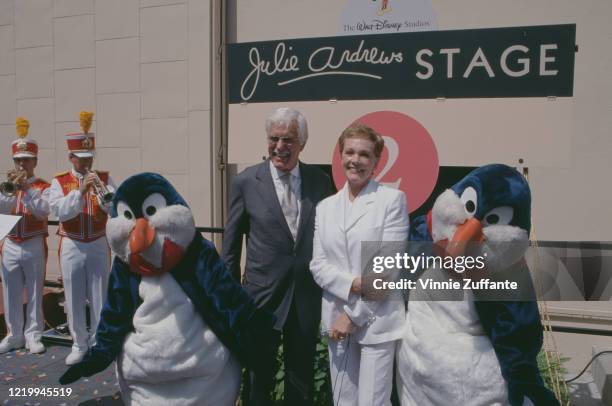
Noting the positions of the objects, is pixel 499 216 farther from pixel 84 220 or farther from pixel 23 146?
pixel 23 146

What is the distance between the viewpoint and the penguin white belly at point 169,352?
6.64 feet

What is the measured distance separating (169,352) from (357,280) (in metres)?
0.82

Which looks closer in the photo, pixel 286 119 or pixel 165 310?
pixel 165 310

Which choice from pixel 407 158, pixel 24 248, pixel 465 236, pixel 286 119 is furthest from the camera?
pixel 24 248

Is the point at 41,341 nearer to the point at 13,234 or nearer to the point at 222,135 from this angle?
the point at 13,234

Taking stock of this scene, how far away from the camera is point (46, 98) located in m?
5.79

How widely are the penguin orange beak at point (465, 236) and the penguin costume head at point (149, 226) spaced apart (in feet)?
3.51

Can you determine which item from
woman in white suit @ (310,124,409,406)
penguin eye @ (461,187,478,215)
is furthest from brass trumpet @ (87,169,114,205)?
penguin eye @ (461,187,478,215)

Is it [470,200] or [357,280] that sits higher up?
[470,200]

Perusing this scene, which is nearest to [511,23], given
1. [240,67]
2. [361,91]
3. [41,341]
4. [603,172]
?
[603,172]

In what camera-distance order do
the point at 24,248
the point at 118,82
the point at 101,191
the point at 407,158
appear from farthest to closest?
1. the point at 118,82
2. the point at 24,248
3. the point at 101,191
4. the point at 407,158

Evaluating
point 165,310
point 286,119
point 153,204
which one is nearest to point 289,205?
point 286,119

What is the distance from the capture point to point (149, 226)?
78.9 inches

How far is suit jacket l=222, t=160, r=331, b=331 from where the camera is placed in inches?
92.3
